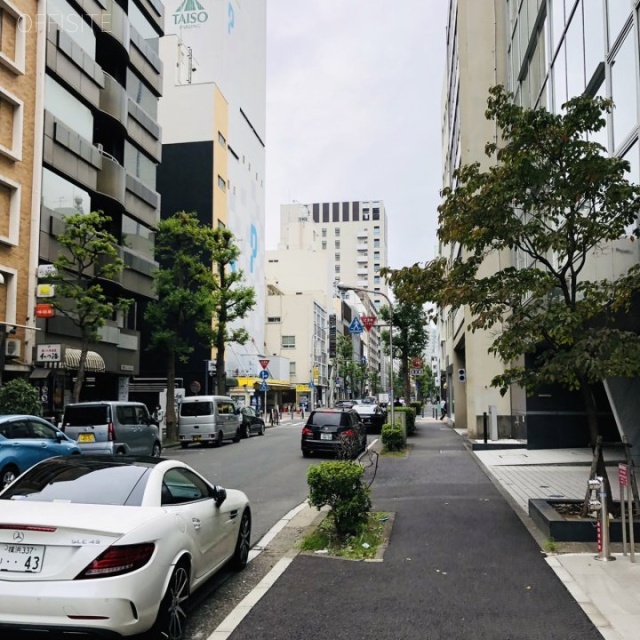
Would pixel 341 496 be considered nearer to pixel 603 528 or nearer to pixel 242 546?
pixel 242 546

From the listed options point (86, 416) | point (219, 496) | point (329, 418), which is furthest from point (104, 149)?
point (219, 496)

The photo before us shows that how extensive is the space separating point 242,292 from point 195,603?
27.5 m

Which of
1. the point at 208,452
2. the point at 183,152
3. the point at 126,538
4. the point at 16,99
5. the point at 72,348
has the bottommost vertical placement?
the point at 208,452

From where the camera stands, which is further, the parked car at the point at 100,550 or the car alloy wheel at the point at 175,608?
the car alloy wheel at the point at 175,608

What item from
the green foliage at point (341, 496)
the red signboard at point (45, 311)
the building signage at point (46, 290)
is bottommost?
the green foliage at point (341, 496)

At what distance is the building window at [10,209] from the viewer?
2302 cm

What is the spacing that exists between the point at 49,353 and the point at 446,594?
19.8 m

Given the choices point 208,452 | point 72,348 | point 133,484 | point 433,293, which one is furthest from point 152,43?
Answer: point 133,484

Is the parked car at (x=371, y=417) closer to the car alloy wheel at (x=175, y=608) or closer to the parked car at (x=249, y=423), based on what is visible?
the parked car at (x=249, y=423)

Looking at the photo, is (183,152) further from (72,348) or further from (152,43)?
(72,348)

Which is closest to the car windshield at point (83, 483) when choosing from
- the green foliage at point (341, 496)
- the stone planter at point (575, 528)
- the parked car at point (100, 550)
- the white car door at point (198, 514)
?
the parked car at point (100, 550)

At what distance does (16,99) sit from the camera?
2331 centimetres

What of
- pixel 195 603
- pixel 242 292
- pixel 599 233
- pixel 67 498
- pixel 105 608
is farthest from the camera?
pixel 242 292

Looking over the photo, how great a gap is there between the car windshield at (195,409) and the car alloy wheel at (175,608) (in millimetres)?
22105
